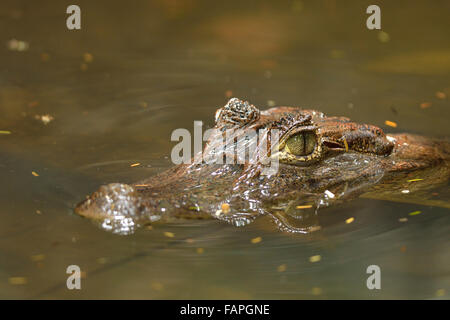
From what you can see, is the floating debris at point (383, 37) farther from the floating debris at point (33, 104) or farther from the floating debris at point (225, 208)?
the floating debris at point (225, 208)

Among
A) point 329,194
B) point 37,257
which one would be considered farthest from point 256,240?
point 37,257

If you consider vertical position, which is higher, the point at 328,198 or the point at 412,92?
the point at 412,92

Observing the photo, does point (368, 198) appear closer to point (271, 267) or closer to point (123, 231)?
point (271, 267)

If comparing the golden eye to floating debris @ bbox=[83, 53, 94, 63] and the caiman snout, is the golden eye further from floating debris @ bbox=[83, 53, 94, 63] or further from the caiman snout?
floating debris @ bbox=[83, 53, 94, 63]

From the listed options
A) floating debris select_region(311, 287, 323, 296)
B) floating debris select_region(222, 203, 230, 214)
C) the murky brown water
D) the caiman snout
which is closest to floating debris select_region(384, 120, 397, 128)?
the murky brown water

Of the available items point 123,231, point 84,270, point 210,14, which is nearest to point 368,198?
point 123,231

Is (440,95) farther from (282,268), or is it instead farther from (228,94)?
(282,268)
